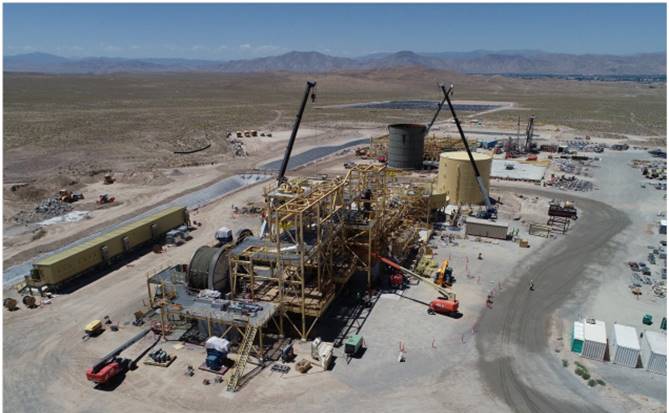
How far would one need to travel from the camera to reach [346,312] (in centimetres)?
3331

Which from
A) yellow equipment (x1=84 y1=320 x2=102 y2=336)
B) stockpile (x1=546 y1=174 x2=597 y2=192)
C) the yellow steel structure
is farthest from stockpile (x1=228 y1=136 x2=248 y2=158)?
yellow equipment (x1=84 y1=320 x2=102 y2=336)

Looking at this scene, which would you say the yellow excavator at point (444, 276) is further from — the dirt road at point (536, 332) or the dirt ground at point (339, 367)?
the dirt road at point (536, 332)

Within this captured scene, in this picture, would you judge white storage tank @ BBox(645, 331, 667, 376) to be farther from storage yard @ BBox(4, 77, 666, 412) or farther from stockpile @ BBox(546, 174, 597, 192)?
stockpile @ BBox(546, 174, 597, 192)

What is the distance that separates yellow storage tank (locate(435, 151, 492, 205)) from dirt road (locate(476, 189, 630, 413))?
40.1ft

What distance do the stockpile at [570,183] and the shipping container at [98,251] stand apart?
167 ft

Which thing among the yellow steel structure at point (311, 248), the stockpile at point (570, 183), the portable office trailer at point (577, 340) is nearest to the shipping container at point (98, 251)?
the yellow steel structure at point (311, 248)

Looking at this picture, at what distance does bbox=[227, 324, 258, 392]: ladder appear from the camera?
2528cm

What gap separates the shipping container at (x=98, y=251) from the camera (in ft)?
118

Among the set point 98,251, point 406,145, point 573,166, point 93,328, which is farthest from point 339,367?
point 573,166

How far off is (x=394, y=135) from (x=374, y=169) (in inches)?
1533

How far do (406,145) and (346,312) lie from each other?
48.1m

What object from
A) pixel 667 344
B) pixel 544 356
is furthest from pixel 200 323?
pixel 667 344

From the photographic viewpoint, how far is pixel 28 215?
177ft

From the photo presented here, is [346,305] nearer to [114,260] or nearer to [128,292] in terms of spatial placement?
[128,292]
